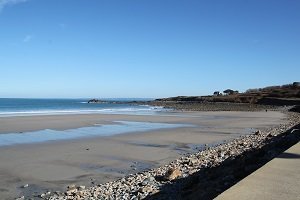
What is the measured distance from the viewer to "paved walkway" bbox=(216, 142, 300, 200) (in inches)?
213

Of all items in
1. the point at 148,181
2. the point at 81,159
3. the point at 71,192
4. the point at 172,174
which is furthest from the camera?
the point at 81,159

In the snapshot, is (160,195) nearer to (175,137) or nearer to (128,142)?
(128,142)

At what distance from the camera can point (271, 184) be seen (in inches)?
239

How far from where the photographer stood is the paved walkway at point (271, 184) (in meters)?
5.40

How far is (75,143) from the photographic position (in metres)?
19.1

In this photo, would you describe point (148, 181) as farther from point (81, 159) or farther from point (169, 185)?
point (81, 159)

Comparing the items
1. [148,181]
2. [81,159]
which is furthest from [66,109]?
[148,181]

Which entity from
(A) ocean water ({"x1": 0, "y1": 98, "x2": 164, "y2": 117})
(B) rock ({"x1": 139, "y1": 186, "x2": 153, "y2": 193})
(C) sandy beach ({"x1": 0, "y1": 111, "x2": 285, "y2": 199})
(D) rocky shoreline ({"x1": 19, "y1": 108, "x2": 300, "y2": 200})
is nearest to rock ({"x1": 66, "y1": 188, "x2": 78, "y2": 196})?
(D) rocky shoreline ({"x1": 19, "y1": 108, "x2": 300, "y2": 200})

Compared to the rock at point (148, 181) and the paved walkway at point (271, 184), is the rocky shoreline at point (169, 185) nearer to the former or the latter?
the rock at point (148, 181)

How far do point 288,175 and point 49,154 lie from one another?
35.8 ft

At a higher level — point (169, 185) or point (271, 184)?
point (271, 184)

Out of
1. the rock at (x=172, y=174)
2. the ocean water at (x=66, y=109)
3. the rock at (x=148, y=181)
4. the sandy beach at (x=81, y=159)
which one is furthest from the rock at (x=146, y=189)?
the ocean water at (x=66, y=109)

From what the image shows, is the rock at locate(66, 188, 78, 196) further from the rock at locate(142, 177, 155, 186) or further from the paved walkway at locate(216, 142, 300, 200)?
the paved walkway at locate(216, 142, 300, 200)

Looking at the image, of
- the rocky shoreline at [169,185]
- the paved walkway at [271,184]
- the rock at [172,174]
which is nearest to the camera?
the paved walkway at [271,184]
